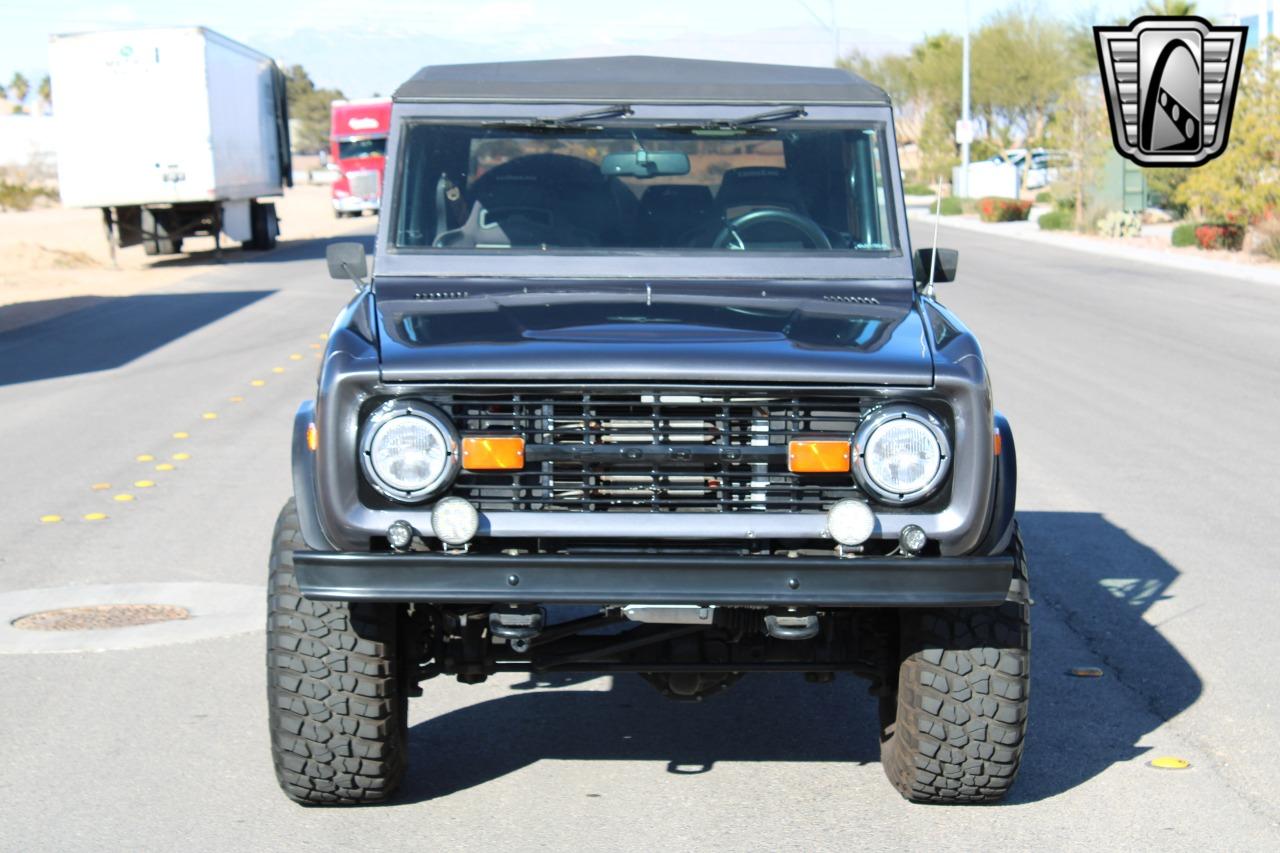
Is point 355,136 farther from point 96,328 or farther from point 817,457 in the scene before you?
point 817,457

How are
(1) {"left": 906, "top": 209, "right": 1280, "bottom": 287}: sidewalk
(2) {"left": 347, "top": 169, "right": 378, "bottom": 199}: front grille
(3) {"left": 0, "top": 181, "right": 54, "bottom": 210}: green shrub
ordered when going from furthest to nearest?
1. (3) {"left": 0, "top": 181, "right": 54, "bottom": 210}: green shrub
2. (1) {"left": 906, "top": 209, "right": 1280, "bottom": 287}: sidewalk
3. (2) {"left": 347, "top": 169, "right": 378, "bottom": 199}: front grille

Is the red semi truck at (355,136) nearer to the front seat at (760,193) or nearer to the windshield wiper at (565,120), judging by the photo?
the windshield wiper at (565,120)

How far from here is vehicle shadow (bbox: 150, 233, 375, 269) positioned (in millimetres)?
31078

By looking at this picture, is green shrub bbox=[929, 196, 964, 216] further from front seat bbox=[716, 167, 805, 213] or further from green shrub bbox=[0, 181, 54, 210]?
front seat bbox=[716, 167, 805, 213]

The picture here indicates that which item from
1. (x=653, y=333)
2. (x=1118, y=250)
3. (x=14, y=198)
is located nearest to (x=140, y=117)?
(x=1118, y=250)

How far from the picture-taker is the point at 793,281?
18.1 feet

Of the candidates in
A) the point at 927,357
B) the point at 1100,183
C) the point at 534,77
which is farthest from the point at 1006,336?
the point at 1100,183

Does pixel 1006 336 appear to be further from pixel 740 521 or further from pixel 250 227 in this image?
pixel 250 227

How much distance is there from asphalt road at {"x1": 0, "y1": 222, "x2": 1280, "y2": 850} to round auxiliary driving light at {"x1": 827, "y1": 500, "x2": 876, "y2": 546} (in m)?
0.89

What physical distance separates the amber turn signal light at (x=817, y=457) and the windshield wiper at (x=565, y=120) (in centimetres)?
184

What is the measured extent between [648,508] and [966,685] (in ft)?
3.29

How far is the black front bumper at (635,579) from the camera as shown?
13.7 ft

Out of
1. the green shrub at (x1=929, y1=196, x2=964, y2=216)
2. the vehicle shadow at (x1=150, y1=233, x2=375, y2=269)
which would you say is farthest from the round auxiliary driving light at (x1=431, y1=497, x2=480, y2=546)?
the green shrub at (x1=929, y1=196, x2=964, y2=216)

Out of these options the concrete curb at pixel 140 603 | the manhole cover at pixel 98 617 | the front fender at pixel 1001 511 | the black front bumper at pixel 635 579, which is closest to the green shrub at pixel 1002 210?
the concrete curb at pixel 140 603
